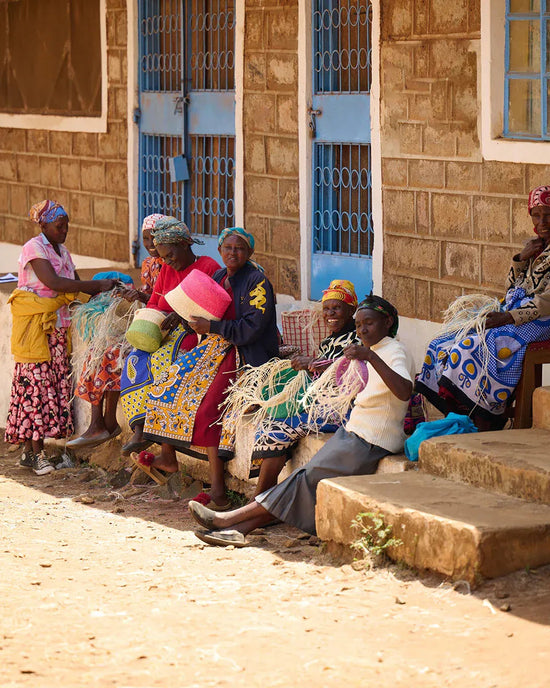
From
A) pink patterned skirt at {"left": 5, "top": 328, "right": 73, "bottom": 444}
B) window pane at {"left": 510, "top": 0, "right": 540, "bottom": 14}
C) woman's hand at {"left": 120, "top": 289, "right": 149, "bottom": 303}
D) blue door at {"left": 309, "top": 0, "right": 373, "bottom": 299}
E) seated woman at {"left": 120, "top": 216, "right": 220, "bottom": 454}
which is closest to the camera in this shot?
window pane at {"left": 510, "top": 0, "right": 540, "bottom": 14}

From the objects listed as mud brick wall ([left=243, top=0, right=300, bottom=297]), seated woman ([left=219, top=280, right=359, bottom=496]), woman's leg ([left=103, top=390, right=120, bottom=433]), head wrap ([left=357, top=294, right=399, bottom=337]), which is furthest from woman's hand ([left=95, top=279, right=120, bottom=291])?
head wrap ([left=357, top=294, right=399, bottom=337])

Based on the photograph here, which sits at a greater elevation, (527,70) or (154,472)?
(527,70)

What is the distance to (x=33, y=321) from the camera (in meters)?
8.00

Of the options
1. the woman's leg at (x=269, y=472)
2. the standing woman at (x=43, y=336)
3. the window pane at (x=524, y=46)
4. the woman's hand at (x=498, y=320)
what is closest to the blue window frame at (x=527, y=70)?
the window pane at (x=524, y=46)

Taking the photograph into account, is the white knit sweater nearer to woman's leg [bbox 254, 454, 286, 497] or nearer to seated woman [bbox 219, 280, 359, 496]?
seated woman [bbox 219, 280, 359, 496]

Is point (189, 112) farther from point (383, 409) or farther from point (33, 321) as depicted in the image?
point (383, 409)

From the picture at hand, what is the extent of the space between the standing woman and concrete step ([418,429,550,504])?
3115mm

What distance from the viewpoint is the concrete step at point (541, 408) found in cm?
Answer: 571

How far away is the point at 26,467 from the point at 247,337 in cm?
243

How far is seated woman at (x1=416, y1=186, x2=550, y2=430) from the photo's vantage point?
19.4 ft

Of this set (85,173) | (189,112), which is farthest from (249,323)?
(85,173)

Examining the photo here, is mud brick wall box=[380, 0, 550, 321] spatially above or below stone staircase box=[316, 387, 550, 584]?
above

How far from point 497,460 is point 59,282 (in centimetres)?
358

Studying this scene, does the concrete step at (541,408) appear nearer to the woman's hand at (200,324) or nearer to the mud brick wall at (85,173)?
the woman's hand at (200,324)
